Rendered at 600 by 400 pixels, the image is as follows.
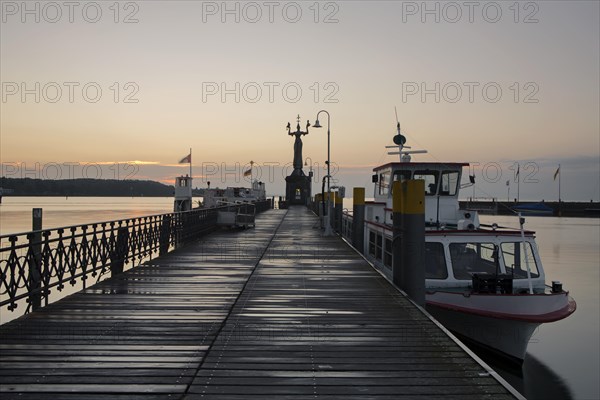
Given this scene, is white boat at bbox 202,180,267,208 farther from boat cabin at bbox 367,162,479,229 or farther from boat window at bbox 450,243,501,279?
boat window at bbox 450,243,501,279

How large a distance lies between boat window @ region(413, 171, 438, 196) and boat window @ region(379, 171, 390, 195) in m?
1.13

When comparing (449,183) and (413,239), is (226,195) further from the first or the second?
(413,239)

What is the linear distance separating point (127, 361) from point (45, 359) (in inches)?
35.3

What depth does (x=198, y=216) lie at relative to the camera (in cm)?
2453

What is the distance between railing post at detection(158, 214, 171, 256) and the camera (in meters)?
17.9

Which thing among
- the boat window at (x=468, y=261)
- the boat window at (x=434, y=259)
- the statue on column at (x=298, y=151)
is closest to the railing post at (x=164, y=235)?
the boat window at (x=434, y=259)

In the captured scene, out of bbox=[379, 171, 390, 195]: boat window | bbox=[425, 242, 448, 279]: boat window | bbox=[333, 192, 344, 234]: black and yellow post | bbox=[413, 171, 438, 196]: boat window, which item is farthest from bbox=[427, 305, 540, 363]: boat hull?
bbox=[333, 192, 344, 234]: black and yellow post

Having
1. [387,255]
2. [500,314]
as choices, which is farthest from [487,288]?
[387,255]

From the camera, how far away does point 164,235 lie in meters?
18.3

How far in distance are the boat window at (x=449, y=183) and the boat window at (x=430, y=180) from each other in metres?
0.24

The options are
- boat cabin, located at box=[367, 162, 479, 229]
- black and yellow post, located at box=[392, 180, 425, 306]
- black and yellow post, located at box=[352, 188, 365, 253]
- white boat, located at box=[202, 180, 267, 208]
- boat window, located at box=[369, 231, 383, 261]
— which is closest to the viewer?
black and yellow post, located at box=[392, 180, 425, 306]

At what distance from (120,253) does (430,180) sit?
32.7 feet

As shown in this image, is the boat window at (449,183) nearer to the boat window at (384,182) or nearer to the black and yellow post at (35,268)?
the boat window at (384,182)

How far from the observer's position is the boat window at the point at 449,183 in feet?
58.6
